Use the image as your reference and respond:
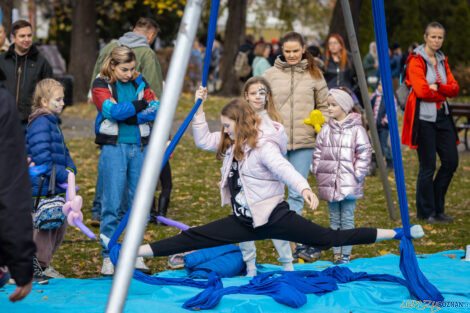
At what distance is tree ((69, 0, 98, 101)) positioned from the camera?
19688 mm

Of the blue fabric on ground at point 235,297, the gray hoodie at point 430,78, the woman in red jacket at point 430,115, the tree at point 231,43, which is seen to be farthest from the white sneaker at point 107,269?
the tree at point 231,43

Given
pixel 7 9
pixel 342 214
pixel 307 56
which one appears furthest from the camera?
pixel 7 9

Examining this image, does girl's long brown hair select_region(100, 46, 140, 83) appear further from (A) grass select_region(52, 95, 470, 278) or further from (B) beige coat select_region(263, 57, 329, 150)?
(A) grass select_region(52, 95, 470, 278)

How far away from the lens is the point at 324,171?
6.25 meters

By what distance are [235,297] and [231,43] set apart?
17894 millimetres

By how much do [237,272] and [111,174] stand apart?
131 cm

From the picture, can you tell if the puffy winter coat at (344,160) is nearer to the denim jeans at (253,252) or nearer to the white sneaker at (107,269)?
the denim jeans at (253,252)

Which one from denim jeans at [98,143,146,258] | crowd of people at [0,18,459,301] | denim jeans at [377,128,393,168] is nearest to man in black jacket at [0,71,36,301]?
crowd of people at [0,18,459,301]

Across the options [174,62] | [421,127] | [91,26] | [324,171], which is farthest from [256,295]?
[91,26]

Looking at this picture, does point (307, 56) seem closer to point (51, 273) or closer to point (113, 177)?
point (113, 177)

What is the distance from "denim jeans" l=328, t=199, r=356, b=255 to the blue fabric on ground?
0.56m

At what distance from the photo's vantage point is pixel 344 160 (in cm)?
616

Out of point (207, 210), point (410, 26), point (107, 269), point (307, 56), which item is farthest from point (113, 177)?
point (410, 26)

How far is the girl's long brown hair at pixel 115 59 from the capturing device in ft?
18.9
